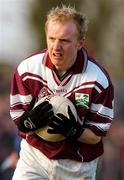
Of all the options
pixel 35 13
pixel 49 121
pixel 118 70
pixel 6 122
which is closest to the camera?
pixel 49 121

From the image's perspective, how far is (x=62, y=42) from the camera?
21.5 feet

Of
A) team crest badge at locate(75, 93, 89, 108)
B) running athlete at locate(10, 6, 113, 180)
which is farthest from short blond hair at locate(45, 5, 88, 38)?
team crest badge at locate(75, 93, 89, 108)

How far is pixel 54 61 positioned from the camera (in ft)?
21.7

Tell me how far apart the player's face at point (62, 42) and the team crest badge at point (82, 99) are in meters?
0.26

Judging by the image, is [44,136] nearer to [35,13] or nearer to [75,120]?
[75,120]

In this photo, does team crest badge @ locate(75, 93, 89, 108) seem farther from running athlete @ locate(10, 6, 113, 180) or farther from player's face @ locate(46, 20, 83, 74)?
player's face @ locate(46, 20, 83, 74)

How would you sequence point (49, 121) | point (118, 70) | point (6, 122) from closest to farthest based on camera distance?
point (49, 121) → point (6, 122) → point (118, 70)

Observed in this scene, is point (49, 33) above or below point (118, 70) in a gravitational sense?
above

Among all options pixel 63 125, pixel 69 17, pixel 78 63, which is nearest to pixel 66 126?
pixel 63 125

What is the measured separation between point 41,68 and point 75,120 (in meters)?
0.50

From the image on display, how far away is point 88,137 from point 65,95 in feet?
1.19

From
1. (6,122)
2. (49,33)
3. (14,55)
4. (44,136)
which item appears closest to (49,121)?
(44,136)

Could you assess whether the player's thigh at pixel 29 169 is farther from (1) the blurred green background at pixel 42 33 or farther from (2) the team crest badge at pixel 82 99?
(1) the blurred green background at pixel 42 33

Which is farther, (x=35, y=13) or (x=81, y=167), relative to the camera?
(x=35, y=13)
